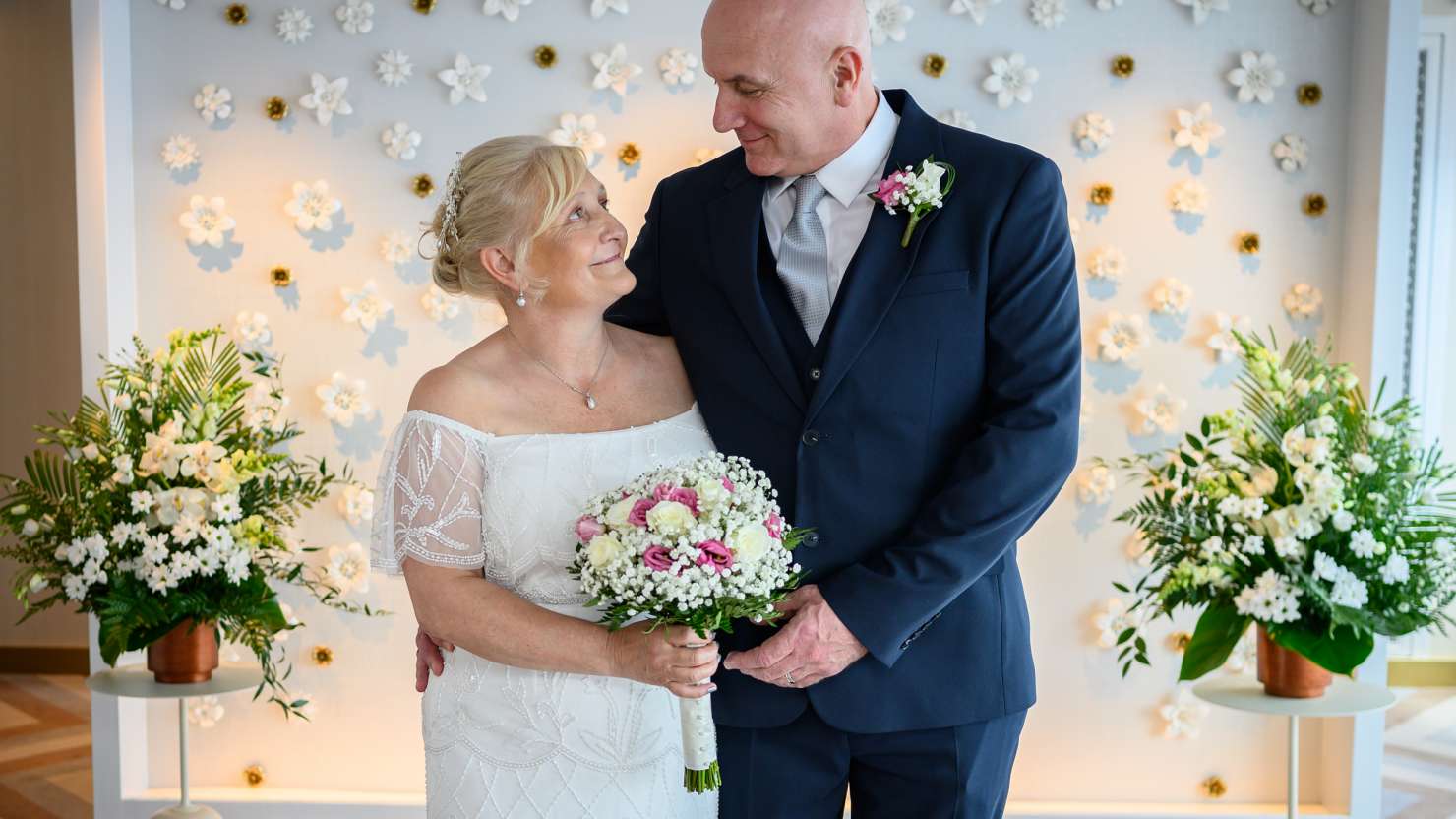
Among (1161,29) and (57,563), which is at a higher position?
(1161,29)

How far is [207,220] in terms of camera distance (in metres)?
3.86

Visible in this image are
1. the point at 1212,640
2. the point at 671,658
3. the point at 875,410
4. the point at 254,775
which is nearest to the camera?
the point at 671,658

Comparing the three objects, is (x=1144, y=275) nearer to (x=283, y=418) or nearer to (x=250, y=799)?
(x=283, y=418)

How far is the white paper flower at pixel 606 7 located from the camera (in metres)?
3.73

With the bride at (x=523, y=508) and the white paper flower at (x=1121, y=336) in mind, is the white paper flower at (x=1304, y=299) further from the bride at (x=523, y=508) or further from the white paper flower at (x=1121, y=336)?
the bride at (x=523, y=508)

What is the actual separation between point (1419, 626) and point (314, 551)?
315 centimetres

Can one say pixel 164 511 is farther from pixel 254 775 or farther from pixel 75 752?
pixel 75 752

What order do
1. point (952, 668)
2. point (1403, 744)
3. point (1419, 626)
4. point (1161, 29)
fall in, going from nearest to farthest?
point (952, 668), point (1419, 626), point (1161, 29), point (1403, 744)

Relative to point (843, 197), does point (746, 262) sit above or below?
below

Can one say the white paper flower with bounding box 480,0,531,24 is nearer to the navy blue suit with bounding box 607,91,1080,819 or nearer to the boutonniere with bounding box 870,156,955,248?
the navy blue suit with bounding box 607,91,1080,819

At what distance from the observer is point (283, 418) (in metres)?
3.89

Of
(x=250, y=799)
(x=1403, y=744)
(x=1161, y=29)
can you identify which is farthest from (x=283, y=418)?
(x=1403, y=744)

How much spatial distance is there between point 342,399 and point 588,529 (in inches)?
86.0

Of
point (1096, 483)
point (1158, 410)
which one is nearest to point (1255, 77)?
point (1158, 410)
